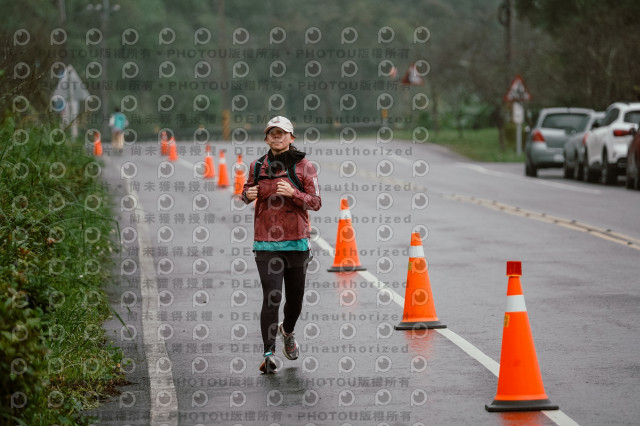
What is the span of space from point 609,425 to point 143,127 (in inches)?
3169

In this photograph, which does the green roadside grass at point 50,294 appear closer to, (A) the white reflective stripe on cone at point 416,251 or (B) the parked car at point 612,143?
(A) the white reflective stripe on cone at point 416,251

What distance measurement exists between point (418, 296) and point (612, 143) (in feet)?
66.8

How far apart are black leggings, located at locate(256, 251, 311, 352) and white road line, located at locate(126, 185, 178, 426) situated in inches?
28.8

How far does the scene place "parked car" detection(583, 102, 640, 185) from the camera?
3016 centimetres

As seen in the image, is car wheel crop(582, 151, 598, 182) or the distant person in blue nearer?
car wheel crop(582, 151, 598, 182)

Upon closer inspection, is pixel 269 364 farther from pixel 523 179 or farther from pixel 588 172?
pixel 523 179

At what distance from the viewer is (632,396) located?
8.25 metres

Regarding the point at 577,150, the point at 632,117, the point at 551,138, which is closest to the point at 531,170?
the point at 551,138

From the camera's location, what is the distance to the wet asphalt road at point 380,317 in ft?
26.7

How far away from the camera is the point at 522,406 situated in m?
7.84

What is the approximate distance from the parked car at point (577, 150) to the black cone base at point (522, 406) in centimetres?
2460

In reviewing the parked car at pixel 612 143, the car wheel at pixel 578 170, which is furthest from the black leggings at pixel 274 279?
the car wheel at pixel 578 170

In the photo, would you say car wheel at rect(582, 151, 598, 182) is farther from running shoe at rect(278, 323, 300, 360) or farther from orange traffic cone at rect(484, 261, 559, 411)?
orange traffic cone at rect(484, 261, 559, 411)

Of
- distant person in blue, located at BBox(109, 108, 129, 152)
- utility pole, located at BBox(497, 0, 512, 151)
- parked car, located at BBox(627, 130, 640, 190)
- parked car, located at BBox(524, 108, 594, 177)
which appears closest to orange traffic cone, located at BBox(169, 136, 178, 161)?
distant person in blue, located at BBox(109, 108, 129, 152)
